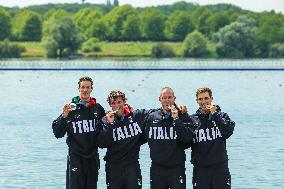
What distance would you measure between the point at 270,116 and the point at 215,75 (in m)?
45.7

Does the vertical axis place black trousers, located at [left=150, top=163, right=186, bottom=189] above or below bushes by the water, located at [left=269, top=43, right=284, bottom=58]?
above

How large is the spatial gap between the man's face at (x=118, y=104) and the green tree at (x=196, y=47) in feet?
525

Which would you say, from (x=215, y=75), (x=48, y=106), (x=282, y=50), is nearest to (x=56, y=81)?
(x=215, y=75)

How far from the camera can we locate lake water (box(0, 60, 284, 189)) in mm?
25625

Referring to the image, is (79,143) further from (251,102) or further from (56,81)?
(56,81)

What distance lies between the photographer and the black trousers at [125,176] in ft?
43.9

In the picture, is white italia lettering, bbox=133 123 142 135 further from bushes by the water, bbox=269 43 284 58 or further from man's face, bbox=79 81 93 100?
bushes by the water, bbox=269 43 284 58

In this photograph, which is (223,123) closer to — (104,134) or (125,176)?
(125,176)

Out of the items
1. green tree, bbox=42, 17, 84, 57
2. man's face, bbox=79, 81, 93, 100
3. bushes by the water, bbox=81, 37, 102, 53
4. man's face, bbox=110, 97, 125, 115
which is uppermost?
man's face, bbox=79, 81, 93, 100

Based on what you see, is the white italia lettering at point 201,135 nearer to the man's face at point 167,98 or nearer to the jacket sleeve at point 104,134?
the man's face at point 167,98

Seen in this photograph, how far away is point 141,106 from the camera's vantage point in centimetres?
5234

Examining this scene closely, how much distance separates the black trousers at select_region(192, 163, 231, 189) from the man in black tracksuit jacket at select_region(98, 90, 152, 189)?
1037 millimetres

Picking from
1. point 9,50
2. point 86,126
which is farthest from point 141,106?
point 9,50

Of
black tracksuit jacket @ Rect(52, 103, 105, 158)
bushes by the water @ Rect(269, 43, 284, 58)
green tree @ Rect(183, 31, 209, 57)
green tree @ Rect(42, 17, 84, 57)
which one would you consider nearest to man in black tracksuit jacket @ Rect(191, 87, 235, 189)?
black tracksuit jacket @ Rect(52, 103, 105, 158)
